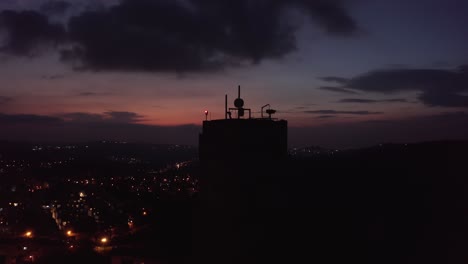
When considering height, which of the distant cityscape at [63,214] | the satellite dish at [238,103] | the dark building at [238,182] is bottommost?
the distant cityscape at [63,214]

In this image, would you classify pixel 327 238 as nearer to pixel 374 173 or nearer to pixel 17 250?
pixel 374 173

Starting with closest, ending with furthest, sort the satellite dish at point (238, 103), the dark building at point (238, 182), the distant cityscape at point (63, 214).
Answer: the dark building at point (238, 182) → the satellite dish at point (238, 103) → the distant cityscape at point (63, 214)

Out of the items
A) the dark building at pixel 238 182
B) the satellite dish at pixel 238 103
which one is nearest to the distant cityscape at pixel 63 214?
the dark building at pixel 238 182

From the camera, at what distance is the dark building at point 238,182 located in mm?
13180

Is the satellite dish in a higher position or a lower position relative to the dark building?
higher

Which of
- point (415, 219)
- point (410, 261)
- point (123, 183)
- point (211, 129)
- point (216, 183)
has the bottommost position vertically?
point (123, 183)

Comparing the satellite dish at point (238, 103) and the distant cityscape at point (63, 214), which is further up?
the satellite dish at point (238, 103)

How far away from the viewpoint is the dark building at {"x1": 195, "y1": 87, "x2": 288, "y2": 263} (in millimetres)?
13180

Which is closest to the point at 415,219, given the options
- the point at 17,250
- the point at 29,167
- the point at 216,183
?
the point at 216,183

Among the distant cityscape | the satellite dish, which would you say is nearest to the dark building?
the satellite dish

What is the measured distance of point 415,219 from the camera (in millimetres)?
12016

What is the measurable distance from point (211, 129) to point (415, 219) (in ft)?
24.3

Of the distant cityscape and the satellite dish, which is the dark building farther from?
the distant cityscape

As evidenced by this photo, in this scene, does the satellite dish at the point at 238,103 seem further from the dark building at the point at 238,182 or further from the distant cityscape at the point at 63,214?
the distant cityscape at the point at 63,214
